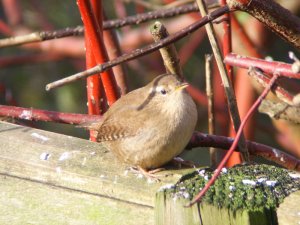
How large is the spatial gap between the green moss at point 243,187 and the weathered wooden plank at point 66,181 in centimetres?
8

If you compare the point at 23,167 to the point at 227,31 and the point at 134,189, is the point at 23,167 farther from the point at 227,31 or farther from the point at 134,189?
the point at 227,31

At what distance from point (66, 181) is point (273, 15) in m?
0.67

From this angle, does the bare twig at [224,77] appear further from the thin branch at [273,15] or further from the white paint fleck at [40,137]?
the white paint fleck at [40,137]

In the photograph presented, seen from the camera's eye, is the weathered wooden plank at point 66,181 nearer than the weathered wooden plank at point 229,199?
No

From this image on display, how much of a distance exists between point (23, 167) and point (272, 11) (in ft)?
2.51

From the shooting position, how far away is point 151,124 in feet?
7.82

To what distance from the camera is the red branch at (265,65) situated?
1.58 metres

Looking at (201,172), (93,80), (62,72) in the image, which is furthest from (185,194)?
(62,72)

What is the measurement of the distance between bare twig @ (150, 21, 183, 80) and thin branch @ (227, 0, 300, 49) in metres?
0.27

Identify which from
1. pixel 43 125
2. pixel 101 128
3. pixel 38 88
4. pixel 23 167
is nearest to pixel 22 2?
pixel 38 88

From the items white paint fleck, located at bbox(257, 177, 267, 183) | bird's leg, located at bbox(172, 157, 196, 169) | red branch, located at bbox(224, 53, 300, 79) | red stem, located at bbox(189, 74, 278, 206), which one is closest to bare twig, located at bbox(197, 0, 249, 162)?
red branch, located at bbox(224, 53, 300, 79)

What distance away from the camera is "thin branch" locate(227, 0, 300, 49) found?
5.96ft

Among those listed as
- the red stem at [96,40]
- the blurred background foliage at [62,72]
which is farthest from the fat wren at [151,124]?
the blurred background foliage at [62,72]

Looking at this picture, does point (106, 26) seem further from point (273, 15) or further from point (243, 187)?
point (243, 187)
